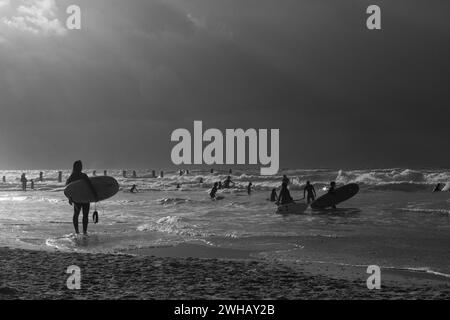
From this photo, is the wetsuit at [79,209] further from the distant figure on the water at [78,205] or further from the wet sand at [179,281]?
the wet sand at [179,281]

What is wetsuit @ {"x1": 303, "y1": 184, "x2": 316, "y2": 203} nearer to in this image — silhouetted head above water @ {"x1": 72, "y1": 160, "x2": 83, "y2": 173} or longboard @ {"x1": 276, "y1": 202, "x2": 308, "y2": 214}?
longboard @ {"x1": 276, "y1": 202, "x2": 308, "y2": 214}

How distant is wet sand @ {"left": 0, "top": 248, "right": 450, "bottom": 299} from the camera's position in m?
5.86

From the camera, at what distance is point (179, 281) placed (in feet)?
22.1

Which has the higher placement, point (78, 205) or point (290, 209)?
point (78, 205)

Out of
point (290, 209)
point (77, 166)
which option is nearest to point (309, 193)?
point (290, 209)

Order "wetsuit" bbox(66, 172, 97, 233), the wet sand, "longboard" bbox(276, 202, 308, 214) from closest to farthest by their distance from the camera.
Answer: the wet sand
"wetsuit" bbox(66, 172, 97, 233)
"longboard" bbox(276, 202, 308, 214)

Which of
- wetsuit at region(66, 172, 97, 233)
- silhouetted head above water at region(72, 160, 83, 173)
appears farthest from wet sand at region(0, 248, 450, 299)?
silhouetted head above water at region(72, 160, 83, 173)

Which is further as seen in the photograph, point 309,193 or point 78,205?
point 309,193

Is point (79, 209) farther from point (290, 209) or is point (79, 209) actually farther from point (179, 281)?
point (290, 209)

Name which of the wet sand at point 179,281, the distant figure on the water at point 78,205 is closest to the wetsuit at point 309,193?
the distant figure on the water at point 78,205

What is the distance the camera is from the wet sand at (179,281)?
5859mm

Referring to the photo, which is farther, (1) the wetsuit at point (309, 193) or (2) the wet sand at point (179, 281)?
(1) the wetsuit at point (309, 193)

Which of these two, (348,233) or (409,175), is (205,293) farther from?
(409,175)

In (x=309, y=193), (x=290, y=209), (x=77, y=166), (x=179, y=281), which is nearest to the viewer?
(x=179, y=281)
